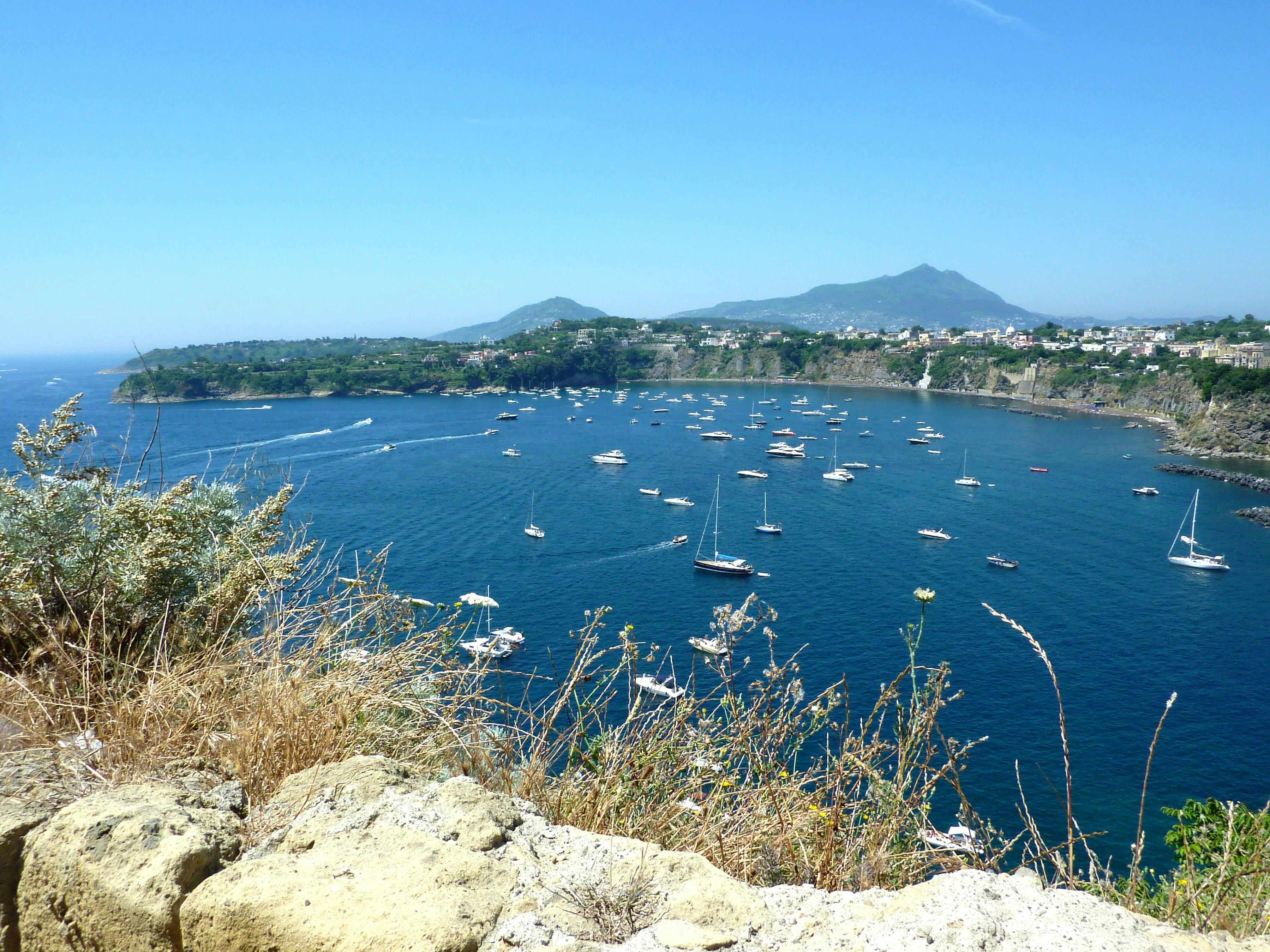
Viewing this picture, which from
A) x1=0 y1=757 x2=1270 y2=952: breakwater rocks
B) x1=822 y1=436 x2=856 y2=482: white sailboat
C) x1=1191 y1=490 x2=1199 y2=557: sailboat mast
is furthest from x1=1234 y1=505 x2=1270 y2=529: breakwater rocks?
x1=0 y1=757 x2=1270 y2=952: breakwater rocks

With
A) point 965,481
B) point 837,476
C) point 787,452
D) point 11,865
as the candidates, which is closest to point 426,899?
point 11,865

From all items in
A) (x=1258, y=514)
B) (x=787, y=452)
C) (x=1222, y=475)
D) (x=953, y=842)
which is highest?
(x=953, y=842)

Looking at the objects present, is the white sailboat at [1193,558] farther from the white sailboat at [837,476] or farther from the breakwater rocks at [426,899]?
the breakwater rocks at [426,899]

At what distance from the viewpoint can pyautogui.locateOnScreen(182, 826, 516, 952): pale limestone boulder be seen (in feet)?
3.92

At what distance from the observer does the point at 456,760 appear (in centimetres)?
218

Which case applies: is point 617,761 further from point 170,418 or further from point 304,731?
point 170,418

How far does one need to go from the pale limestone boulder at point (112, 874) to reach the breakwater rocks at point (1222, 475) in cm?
4436

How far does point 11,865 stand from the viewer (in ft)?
4.57

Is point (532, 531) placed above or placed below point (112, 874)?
below

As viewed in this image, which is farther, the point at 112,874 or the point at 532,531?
the point at 532,531

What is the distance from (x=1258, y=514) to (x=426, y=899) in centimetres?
3841

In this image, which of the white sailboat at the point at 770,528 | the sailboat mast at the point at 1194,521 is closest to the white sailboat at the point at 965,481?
the sailboat mast at the point at 1194,521

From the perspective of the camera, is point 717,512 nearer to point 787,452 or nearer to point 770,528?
point 770,528

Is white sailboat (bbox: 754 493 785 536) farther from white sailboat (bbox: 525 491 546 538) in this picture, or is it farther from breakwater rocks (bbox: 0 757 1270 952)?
breakwater rocks (bbox: 0 757 1270 952)
